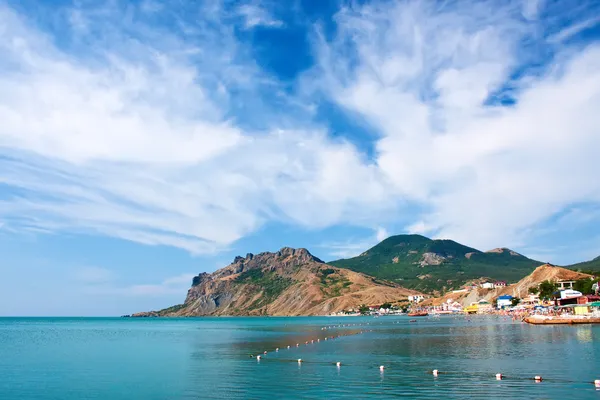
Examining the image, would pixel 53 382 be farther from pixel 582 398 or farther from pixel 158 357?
pixel 582 398

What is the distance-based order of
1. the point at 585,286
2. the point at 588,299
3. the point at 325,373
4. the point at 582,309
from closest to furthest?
the point at 325,373 → the point at 582,309 → the point at 588,299 → the point at 585,286

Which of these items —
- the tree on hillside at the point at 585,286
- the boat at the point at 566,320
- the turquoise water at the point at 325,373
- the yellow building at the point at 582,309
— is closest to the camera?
the turquoise water at the point at 325,373

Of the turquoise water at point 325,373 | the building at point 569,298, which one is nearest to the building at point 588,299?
the building at point 569,298

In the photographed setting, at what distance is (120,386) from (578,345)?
61.1 metres

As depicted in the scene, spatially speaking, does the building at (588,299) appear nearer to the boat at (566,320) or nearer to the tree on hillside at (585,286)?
the boat at (566,320)

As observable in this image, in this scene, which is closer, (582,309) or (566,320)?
(566,320)

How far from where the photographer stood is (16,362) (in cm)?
7244

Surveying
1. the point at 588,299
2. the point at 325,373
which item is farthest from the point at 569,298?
the point at 325,373

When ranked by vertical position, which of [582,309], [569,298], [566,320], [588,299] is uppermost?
[569,298]

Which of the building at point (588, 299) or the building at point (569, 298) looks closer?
the building at point (588, 299)

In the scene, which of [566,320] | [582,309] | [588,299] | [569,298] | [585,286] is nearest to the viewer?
[566,320]

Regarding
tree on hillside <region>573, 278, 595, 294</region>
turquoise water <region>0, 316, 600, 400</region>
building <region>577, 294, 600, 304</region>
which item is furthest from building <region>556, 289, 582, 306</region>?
turquoise water <region>0, 316, 600, 400</region>

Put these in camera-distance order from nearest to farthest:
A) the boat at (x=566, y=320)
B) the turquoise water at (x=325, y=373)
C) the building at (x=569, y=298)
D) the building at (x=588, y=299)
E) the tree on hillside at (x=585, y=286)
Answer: the turquoise water at (x=325, y=373), the boat at (x=566, y=320), the building at (x=588, y=299), the building at (x=569, y=298), the tree on hillside at (x=585, y=286)

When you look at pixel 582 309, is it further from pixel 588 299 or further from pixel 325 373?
pixel 325 373
